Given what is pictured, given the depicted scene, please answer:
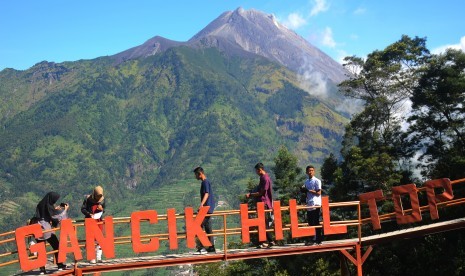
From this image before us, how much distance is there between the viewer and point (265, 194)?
14305 millimetres

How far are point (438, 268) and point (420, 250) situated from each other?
5.99ft

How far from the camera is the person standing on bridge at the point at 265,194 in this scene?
1408 centimetres

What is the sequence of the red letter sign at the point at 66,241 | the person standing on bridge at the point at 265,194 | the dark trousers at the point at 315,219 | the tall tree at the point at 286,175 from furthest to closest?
the tall tree at the point at 286,175 < the dark trousers at the point at 315,219 < the person standing on bridge at the point at 265,194 < the red letter sign at the point at 66,241

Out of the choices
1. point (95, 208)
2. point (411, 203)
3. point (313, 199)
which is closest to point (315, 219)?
point (313, 199)

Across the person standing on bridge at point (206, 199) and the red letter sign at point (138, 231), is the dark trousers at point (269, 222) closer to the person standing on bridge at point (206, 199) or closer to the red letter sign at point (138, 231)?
the person standing on bridge at point (206, 199)

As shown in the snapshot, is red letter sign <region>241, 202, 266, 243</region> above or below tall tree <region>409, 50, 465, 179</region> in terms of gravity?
below

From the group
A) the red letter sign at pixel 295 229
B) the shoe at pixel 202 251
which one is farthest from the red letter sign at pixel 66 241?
the red letter sign at pixel 295 229

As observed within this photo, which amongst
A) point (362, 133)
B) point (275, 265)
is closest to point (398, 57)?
point (362, 133)

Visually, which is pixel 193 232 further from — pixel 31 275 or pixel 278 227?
pixel 31 275

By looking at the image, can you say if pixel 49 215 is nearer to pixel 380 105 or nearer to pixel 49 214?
pixel 49 214

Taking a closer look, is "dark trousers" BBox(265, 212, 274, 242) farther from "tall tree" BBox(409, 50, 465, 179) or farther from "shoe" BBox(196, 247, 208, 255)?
"tall tree" BBox(409, 50, 465, 179)

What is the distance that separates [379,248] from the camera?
3212 centimetres

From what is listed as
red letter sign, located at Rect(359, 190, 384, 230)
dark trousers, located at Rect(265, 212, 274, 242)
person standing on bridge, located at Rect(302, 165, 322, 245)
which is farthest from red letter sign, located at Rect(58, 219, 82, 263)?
red letter sign, located at Rect(359, 190, 384, 230)

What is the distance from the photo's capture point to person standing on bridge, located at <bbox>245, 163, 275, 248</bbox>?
14078 mm
